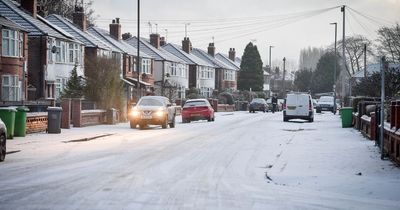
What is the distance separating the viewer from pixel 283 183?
39.0ft

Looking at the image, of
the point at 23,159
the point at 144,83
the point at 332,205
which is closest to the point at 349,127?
the point at 23,159

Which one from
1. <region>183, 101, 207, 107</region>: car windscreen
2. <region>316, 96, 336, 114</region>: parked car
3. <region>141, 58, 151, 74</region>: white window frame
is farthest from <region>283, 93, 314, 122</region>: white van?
<region>141, 58, 151, 74</region>: white window frame

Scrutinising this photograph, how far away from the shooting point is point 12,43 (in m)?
40.7

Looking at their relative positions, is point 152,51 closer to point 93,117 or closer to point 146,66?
point 146,66

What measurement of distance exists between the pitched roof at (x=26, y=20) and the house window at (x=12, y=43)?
398 cm

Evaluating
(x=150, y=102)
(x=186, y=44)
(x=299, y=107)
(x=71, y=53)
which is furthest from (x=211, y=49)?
(x=150, y=102)

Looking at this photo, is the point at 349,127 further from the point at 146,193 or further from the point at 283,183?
the point at 146,193

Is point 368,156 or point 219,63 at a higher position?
point 219,63

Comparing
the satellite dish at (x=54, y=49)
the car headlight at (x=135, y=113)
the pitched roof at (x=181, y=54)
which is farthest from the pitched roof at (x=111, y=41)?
the car headlight at (x=135, y=113)

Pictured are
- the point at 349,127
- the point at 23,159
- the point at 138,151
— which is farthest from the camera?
the point at 349,127

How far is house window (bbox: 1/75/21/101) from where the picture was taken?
40.3 meters

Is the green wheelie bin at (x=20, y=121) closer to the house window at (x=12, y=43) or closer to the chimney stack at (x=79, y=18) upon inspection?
the house window at (x=12, y=43)

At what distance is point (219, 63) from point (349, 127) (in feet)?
230

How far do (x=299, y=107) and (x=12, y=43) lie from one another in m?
19.4
